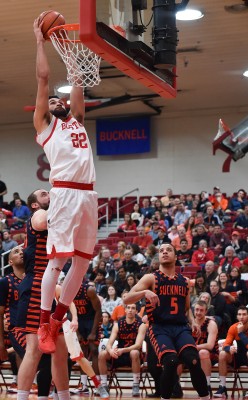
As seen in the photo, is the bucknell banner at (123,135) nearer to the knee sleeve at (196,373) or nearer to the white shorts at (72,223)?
the knee sleeve at (196,373)

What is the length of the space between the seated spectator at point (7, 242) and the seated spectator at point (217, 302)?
8.52 metres

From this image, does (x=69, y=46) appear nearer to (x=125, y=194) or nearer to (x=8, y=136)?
(x=125, y=194)

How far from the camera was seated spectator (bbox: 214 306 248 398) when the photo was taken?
41.9ft

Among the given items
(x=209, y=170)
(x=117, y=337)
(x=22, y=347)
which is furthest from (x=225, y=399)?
(x=209, y=170)

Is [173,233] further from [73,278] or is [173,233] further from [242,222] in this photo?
[73,278]

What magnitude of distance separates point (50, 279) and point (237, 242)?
43.5 ft

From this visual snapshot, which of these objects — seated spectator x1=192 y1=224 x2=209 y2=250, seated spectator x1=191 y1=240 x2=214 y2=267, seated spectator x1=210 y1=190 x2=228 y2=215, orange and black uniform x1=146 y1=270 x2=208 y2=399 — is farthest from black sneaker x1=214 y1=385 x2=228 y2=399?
seated spectator x1=210 y1=190 x2=228 y2=215

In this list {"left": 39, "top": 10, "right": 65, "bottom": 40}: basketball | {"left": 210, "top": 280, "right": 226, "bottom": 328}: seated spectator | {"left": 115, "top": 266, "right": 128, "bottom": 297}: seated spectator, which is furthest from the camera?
{"left": 115, "top": 266, "right": 128, "bottom": 297}: seated spectator

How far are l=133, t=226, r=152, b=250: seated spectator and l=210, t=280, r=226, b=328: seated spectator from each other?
23.1 ft

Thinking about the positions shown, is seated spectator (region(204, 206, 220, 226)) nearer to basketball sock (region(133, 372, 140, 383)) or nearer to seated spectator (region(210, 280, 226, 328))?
seated spectator (region(210, 280, 226, 328))

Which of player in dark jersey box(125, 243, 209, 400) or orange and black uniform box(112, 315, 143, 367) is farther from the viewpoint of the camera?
orange and black uniform box(112, 315, 143, 367)

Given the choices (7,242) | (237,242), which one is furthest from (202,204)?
(7,242)

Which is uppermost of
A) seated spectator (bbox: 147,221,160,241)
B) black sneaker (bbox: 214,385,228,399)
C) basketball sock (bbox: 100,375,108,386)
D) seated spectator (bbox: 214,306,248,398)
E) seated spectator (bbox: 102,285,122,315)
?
seated spectator (bbox: 147,221,160,241)

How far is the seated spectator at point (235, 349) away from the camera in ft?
41.9
